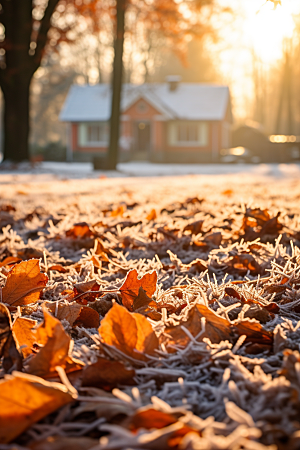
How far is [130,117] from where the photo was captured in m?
32.8

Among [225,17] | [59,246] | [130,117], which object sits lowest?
[59,246]

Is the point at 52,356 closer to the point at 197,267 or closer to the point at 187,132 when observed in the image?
the point at 197,267

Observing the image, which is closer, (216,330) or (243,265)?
(216,330)

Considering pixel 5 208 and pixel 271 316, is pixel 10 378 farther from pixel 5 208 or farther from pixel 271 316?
pixel 5 208

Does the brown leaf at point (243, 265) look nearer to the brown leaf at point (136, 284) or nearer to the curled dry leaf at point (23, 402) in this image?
the brown leaf at point (136, 284)

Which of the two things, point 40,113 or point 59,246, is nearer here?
point 59,246

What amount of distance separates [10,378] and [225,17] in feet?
57.9

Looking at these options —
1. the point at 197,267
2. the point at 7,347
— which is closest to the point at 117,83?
the point at 197,267

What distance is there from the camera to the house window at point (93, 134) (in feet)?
111

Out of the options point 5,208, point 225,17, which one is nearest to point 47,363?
point 5,208

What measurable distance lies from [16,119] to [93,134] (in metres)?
19.1

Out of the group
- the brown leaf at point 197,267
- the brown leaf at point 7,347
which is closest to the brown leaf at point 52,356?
the brown leaf at point 7,347

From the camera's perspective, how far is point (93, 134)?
34.2 metres

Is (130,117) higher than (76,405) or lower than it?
higher
